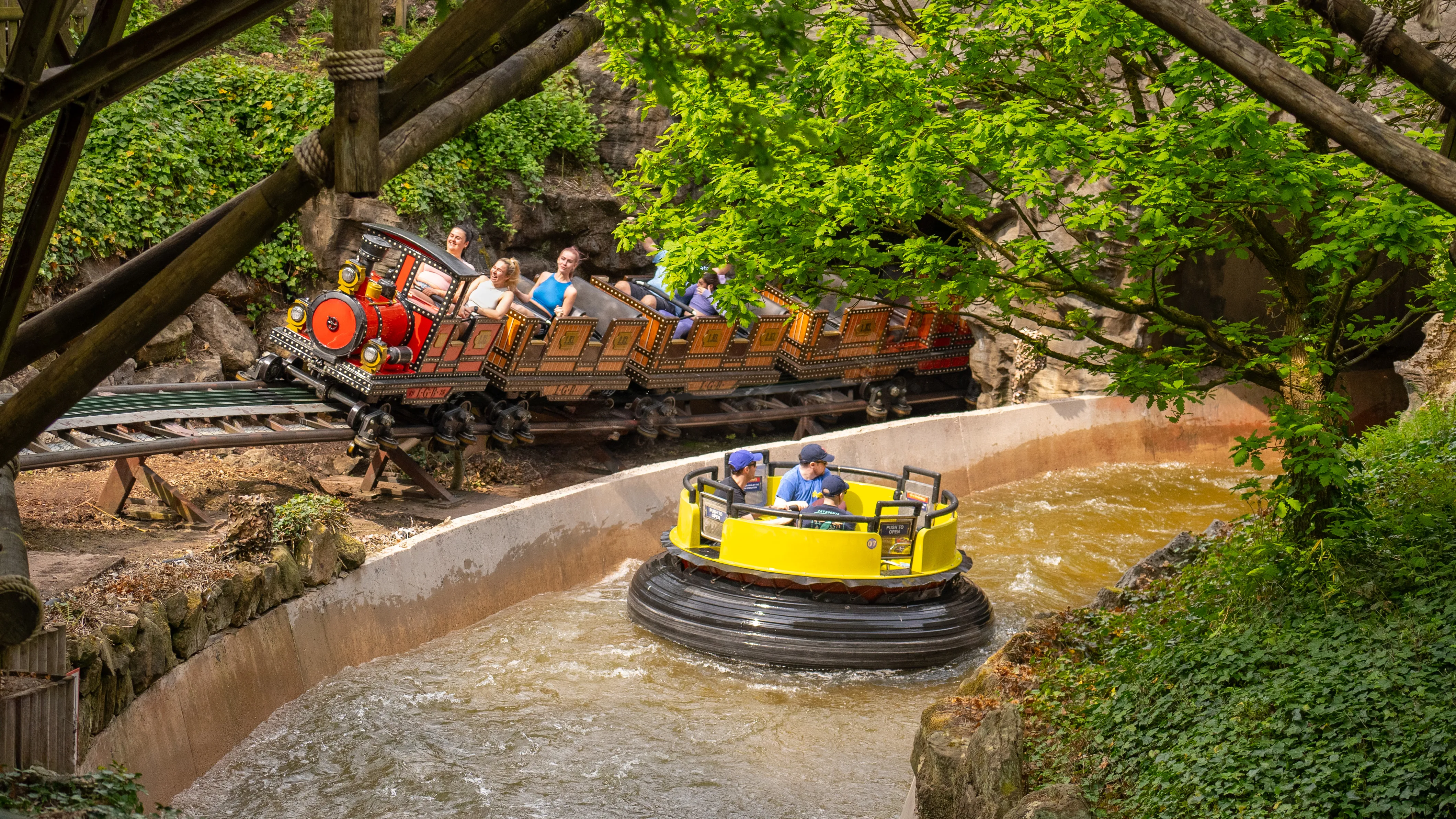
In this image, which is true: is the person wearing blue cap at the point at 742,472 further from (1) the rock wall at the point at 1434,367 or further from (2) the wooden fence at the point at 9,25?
(1) the rock wall at the point at 1434,367

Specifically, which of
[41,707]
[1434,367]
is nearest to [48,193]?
[41,707]

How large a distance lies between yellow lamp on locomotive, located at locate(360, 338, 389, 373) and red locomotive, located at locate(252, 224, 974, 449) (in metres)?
0.01

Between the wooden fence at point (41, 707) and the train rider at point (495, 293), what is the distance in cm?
775

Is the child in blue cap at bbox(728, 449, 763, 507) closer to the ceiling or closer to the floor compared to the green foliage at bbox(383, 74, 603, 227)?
closer to the floor

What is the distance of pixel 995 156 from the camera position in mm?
6770

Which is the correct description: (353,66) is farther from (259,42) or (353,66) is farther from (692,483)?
(259,42)

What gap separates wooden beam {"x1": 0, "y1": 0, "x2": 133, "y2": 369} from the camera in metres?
3.64

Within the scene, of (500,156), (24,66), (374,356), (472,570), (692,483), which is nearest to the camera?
(24,66)

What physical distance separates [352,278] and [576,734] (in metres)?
5.72

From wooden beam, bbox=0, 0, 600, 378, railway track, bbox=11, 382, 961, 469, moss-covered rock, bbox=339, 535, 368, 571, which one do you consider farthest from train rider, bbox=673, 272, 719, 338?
wooden beam, bbox=0, 0, 600, 378

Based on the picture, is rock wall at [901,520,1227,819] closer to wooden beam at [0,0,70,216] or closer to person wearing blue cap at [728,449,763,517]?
person wearing blue cap at [728,449,763,517]

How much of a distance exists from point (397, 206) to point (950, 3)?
32.5 ft

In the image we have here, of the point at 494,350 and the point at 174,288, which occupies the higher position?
the point at 174,288

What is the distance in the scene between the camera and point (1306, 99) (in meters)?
3.74
